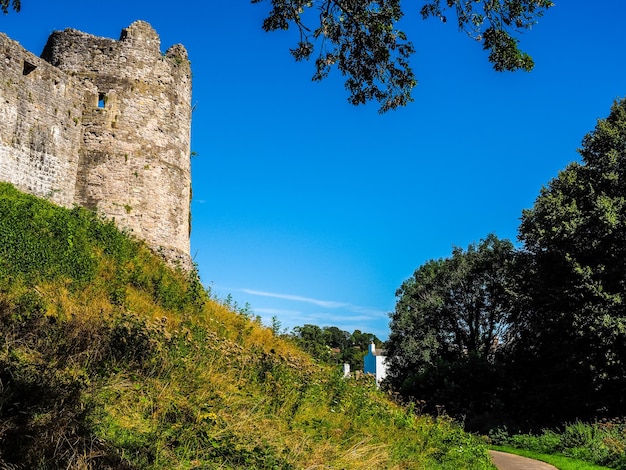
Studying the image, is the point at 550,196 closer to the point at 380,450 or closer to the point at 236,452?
the point at 380,450

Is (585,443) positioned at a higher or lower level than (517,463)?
higher

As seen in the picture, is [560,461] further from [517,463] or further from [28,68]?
[28,68]

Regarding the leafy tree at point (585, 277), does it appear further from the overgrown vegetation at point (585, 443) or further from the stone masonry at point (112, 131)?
the stone masonry at point (112, 131)

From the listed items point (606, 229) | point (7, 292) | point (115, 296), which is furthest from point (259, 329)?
point (606, 229)

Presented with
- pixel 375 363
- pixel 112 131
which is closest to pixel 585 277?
pixel 112 131

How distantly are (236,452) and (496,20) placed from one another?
6094 millimetres

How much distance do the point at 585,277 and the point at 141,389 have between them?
720 inches

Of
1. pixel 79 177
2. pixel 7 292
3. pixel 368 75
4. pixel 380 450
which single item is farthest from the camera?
pixel 79 177

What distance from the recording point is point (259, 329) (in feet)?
52.4

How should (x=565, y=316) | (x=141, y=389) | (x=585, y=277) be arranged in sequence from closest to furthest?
(x=141, y=389), (x=585, y=277), (x=565, y=316)

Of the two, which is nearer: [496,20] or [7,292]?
[496,20]

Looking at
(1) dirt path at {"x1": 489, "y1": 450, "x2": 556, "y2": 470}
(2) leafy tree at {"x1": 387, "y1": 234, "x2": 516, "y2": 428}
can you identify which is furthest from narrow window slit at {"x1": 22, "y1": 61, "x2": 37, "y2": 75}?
(2) leafy tree at {"x1": 387, "y1": 234, "x2": 516, "y2": 428}

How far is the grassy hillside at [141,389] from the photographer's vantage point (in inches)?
239

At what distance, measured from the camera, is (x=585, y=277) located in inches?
805
